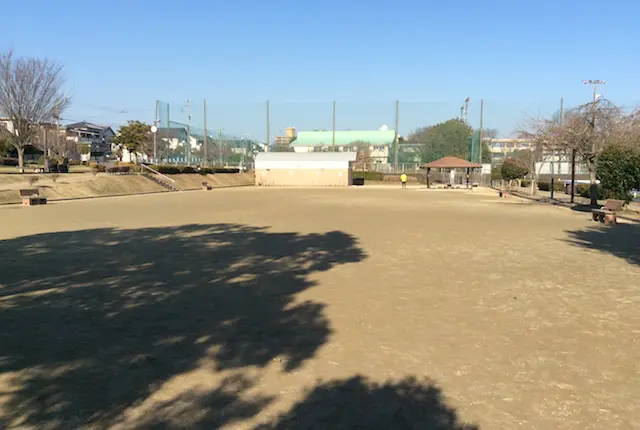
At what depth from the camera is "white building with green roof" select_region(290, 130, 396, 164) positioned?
8090 centimetres

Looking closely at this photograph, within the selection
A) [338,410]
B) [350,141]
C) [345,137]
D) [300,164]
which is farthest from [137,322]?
[345,137]

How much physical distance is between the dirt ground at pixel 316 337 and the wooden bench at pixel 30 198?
1318 cm

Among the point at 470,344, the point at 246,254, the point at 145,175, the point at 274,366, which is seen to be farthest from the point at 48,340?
the point at 145,175

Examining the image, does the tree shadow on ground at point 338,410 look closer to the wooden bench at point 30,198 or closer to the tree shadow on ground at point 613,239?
the tree shadow on ground at point 613,239

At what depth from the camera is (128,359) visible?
4.04m

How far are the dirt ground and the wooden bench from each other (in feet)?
43.2

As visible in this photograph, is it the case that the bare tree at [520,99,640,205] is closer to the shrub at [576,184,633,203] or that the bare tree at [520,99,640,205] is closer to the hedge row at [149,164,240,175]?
the shrub at [576,184,633,203]

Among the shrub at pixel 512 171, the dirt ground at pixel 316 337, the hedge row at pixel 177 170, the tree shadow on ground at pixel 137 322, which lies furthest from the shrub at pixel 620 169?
Result: the hedge row at pixel 177 170

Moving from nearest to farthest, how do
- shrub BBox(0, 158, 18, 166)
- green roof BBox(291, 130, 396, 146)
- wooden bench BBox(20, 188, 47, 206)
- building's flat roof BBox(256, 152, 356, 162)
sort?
1. wooden bench BBox(20, 188, 47, 206)
2. shrub BBox(0, 158, 18, 166)
3. building's flat roof BBox(256, 152, 356, 162)
4. green roof BBox(291, 130, 396, 146)

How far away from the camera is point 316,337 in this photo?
4.70m

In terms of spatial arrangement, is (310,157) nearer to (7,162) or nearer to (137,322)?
(7,162)

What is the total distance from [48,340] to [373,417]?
3.37 m

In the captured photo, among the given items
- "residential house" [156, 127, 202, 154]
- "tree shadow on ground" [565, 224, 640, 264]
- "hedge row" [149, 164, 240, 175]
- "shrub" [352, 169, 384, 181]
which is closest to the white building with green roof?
"shrub" [352, 169, 384, 181]

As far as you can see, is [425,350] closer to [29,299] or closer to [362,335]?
[362,335]
